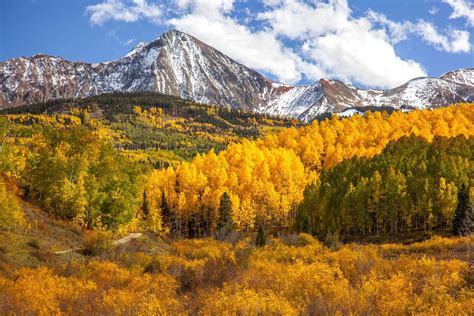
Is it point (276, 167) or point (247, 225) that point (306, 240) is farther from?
point (276, 167)

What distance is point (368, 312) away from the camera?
47.5 feet

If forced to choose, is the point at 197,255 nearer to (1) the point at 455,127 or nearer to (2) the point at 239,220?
(2) the point at 239,220

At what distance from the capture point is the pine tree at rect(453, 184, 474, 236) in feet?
174

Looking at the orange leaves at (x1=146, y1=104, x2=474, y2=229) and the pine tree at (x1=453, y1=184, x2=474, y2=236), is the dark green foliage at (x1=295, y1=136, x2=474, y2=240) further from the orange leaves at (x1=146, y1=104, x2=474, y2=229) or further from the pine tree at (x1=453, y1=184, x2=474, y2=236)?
the orange leaves at (x1=146, y1=104, x2=474, y2=229)

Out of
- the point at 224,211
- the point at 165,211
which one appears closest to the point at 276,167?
the point at 224,211

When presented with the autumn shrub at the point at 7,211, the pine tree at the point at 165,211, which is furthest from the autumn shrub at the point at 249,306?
the pine tree at the point at 165,211

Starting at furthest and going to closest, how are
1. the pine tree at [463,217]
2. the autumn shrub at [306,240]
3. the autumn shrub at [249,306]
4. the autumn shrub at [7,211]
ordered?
the autumn shrub at [306,240], the pine tree at [463,217], the autumn shrub at [7,211], the autumn shrub at [249,306]

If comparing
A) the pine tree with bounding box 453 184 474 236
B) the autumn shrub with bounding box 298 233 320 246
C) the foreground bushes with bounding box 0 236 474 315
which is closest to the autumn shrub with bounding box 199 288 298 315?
the foreground bushes with bounding box 0 236 474 315

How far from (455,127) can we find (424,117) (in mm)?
19756

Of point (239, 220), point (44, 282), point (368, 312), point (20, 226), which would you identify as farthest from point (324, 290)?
point (239, 220)

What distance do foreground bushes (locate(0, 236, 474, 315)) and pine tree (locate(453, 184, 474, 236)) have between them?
30784mm

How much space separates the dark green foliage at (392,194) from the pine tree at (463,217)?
14.8 ft

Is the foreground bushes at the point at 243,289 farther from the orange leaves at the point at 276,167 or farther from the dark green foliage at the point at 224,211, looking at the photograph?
the orange leaves at the point at 276,167

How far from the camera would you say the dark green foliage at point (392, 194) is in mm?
63844
